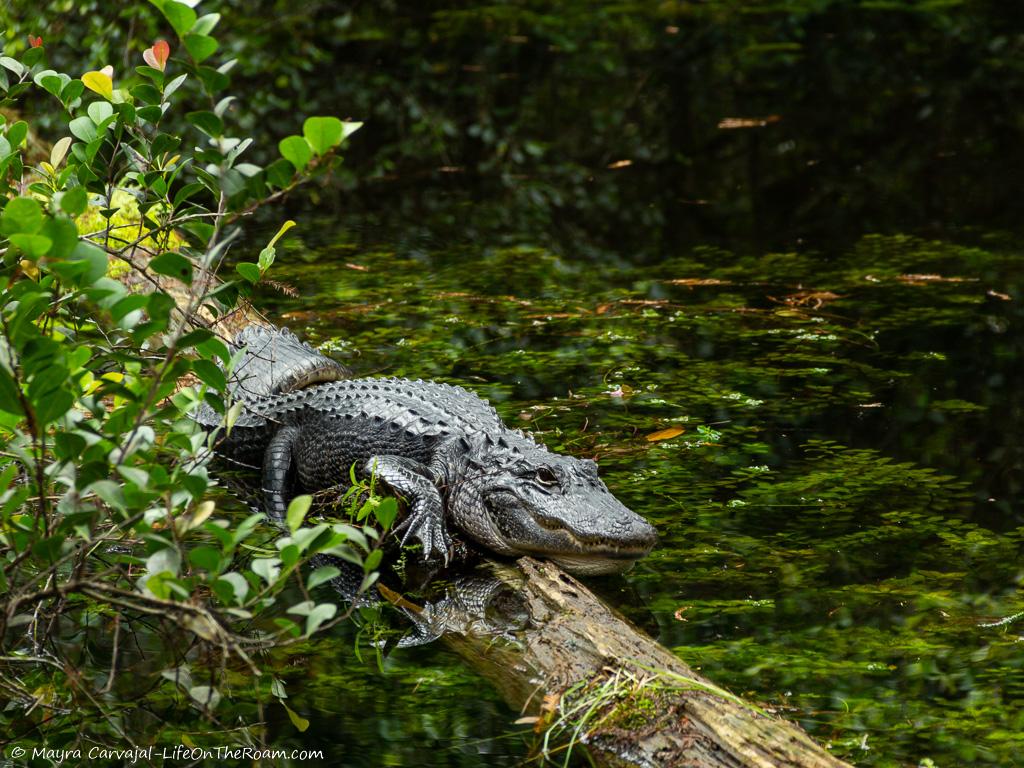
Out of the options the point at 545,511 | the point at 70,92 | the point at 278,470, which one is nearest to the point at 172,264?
the point at 70,92

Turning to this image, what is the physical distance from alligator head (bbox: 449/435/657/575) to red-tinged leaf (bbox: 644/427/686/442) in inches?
33.7

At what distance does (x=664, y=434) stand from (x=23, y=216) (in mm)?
3177

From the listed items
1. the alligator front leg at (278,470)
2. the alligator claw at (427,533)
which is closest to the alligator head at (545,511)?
the alligator claw at (427,533)

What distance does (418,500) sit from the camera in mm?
4324

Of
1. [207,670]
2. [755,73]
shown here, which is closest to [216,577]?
[207,670]

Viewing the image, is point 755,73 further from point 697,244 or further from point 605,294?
point 605,294

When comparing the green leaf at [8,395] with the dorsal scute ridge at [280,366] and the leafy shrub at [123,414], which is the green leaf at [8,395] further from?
the dorsal scute ridge at [280,366]

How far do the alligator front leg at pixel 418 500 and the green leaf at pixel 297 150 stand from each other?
1.76 meters

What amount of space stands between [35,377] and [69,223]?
33 cm

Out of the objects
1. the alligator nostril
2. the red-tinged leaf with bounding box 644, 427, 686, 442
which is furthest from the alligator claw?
the red-tinged leaf with bounding box 644, 427, 686, 442

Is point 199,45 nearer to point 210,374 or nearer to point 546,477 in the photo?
point 210,374

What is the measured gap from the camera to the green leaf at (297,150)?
2.69 meters

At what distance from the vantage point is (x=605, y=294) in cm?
714

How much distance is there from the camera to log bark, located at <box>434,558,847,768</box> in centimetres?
294
